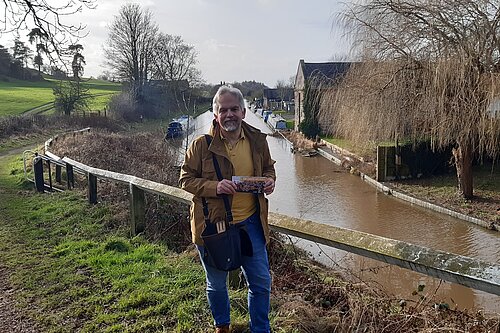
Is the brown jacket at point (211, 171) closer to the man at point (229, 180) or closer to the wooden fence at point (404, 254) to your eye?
the man at point (229, 180)

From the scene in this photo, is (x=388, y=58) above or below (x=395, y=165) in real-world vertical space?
above

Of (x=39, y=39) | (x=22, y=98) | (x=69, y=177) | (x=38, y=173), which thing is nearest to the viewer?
(x=39, y=39)

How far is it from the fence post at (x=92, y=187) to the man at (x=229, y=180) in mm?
4892

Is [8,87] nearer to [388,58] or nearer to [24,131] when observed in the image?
[24,131]

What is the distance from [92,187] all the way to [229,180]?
5.29 metres

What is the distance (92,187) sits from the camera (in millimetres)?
7375

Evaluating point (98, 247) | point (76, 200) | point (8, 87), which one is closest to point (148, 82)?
point (8, 87)

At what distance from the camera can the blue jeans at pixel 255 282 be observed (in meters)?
2.86

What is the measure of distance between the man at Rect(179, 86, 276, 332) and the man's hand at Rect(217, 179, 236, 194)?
0.04 m

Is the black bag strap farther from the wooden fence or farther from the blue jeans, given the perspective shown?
the wooden fence

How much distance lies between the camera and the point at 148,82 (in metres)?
45.1

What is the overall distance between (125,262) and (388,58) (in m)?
12.8

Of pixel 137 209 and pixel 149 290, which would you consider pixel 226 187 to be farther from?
pixel 137 209

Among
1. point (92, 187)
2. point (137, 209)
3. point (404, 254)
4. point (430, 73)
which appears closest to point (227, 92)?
point (404, 254)
